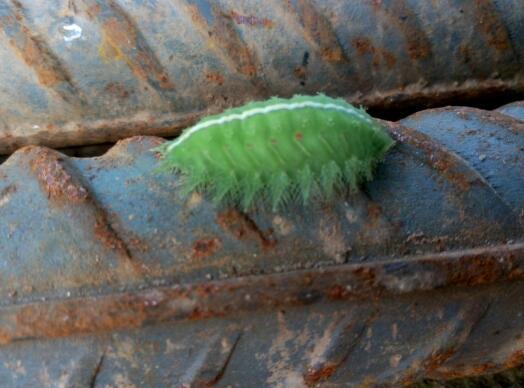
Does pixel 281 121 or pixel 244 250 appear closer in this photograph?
pixel 244 250

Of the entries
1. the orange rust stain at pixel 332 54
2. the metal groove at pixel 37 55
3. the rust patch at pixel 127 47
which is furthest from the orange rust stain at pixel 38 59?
the orange rust stain at pixel 332 54

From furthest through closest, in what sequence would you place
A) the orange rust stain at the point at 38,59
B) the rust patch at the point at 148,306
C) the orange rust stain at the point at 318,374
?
the orange rust stain at the point at 38,59 → the orange rust stain at the point at 318,374 → the rust patch at the point at 148,306

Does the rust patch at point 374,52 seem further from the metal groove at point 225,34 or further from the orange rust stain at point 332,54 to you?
the metal groove at point 225,34

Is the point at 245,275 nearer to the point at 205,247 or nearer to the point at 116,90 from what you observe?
the point at 205,247

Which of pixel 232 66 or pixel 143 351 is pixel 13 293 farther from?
pixel 232 66

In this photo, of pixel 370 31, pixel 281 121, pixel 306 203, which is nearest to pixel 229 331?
pixel 306 203

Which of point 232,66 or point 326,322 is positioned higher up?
point 232,66

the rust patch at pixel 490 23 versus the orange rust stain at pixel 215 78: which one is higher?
the orange rust stain at pixel 215 78
